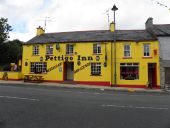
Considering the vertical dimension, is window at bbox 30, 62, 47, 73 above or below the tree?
below

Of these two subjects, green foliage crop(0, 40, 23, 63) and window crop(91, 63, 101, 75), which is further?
green foliage crop(0, 40, 23, 63)

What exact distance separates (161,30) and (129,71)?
6.53m

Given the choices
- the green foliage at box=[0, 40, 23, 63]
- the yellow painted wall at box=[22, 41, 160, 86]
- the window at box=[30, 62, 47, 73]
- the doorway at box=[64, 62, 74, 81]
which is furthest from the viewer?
the green foliage at box=[0, 40, 23, 63]

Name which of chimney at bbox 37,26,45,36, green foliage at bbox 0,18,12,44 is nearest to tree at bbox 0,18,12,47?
green foliage at bbox 0,18,12,44

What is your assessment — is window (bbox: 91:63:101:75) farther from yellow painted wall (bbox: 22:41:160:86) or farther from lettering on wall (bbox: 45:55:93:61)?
lettering on wall (bbox: 45:55:93:61)

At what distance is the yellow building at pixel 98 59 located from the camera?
3038 centimetres

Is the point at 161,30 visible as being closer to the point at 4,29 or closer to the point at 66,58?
the point at 66,58

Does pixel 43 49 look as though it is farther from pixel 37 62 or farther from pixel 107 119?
pixel 107 119

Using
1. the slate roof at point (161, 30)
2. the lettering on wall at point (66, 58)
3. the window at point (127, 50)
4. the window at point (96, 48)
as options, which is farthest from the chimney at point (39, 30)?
the slate roof at point (161, 30)

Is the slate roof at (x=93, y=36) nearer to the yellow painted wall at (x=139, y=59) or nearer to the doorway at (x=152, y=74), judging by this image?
the yellow painted wall at (x=139, y=59)

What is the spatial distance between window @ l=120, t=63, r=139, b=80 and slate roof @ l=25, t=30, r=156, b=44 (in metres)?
3.13

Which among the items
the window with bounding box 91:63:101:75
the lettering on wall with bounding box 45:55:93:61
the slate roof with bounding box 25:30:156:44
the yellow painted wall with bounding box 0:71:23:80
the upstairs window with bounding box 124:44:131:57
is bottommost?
the yellow painted wall with bounding box 0:71:23:80

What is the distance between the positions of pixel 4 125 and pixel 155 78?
24.4 m

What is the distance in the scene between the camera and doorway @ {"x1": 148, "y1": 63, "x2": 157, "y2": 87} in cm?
3036
